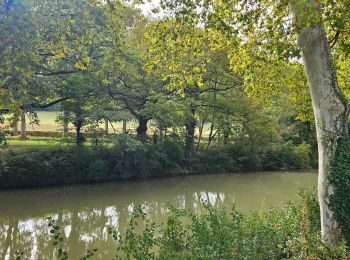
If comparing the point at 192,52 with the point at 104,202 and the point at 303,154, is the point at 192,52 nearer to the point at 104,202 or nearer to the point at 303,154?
the point at 104,202

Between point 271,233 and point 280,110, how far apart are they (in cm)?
1396

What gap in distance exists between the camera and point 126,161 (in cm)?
1583

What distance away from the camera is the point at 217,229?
→ 485cm

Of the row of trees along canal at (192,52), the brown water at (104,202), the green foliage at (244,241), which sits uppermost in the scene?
the row of trees along canal at (192,52)

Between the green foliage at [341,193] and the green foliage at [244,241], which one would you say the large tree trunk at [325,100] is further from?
the green foliage at [244,241]

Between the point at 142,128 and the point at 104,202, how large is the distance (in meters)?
5.71

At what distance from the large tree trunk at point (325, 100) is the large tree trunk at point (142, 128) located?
12375 mm

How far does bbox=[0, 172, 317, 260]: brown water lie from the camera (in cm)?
816

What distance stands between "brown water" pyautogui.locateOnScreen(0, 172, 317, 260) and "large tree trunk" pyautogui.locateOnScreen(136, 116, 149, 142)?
2.21m

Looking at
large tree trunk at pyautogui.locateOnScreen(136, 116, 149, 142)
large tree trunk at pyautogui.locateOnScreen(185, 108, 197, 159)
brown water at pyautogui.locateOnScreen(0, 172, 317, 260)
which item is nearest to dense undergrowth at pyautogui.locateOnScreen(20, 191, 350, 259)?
brown water at pyautogui.locateOnScreen(0, 172, 317, 260)

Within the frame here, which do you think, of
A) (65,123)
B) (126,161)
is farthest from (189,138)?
(65,123)

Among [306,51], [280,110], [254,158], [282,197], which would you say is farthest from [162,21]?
[254,158]

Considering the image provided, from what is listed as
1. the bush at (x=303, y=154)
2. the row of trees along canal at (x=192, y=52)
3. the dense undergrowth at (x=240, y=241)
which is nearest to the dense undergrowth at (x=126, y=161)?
the bush at (x=303, y=154)

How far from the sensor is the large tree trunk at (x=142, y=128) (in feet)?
55.2
